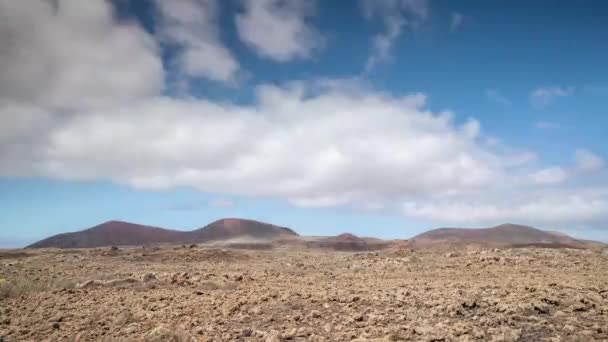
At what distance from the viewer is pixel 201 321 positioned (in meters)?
10.3

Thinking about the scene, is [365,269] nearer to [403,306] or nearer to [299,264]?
[299,264]

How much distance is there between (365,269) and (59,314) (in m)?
11.5

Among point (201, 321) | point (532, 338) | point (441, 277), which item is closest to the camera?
point (532, 338)

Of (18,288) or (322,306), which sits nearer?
(322,306)

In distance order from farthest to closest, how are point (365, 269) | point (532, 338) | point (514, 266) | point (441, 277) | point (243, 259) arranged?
point (243, 259)
point (365, 269)
point (514, 266)
point (441, 277)
point (532, 338)

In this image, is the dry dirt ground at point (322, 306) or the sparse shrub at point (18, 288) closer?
the dry dirt ground at point (322, 306)

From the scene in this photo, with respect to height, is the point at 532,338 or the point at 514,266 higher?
the point at 514,266

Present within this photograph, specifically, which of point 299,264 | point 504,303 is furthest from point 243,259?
point 504,303

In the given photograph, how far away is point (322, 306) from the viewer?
34.9 feet

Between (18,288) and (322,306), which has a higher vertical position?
(18,288)

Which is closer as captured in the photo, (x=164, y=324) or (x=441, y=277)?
(x=164, y=324)

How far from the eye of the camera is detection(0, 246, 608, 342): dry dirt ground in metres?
8.58

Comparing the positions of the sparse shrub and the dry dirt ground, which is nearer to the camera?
the dry dirt ground

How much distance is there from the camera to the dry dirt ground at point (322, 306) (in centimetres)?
858
